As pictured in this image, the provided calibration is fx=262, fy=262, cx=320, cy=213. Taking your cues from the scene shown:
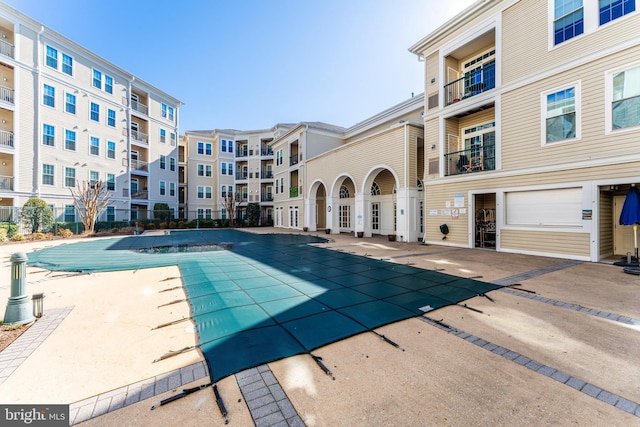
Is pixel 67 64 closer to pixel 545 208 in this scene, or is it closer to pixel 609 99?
pixel 545 208

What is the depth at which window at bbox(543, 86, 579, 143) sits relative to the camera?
27.7ft

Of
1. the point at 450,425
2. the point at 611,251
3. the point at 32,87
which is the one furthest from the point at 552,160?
the point at 32,87

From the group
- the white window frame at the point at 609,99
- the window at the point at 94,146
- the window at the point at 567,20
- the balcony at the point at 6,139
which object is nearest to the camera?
the white window frame at the point at 609,99

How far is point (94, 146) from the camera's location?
2120cm

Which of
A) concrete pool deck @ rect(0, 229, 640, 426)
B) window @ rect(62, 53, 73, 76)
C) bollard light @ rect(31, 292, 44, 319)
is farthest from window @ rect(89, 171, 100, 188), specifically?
bollard light @ rect(31, 292, 44, 319)

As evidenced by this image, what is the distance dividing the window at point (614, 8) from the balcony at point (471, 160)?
4512 mm

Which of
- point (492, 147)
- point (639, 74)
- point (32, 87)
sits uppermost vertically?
point (32, 87)

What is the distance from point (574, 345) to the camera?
10.3 ft

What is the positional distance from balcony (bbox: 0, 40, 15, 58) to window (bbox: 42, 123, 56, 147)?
4.21 meters

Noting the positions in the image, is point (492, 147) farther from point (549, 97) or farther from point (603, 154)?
point (603, 154)

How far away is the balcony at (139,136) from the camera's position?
978 inches

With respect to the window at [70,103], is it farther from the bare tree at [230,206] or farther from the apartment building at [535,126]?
the apartment building at [535,126]

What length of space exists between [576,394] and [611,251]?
968cm

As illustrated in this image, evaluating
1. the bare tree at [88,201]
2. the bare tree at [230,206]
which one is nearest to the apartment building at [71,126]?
the bare tree at [88,201]
